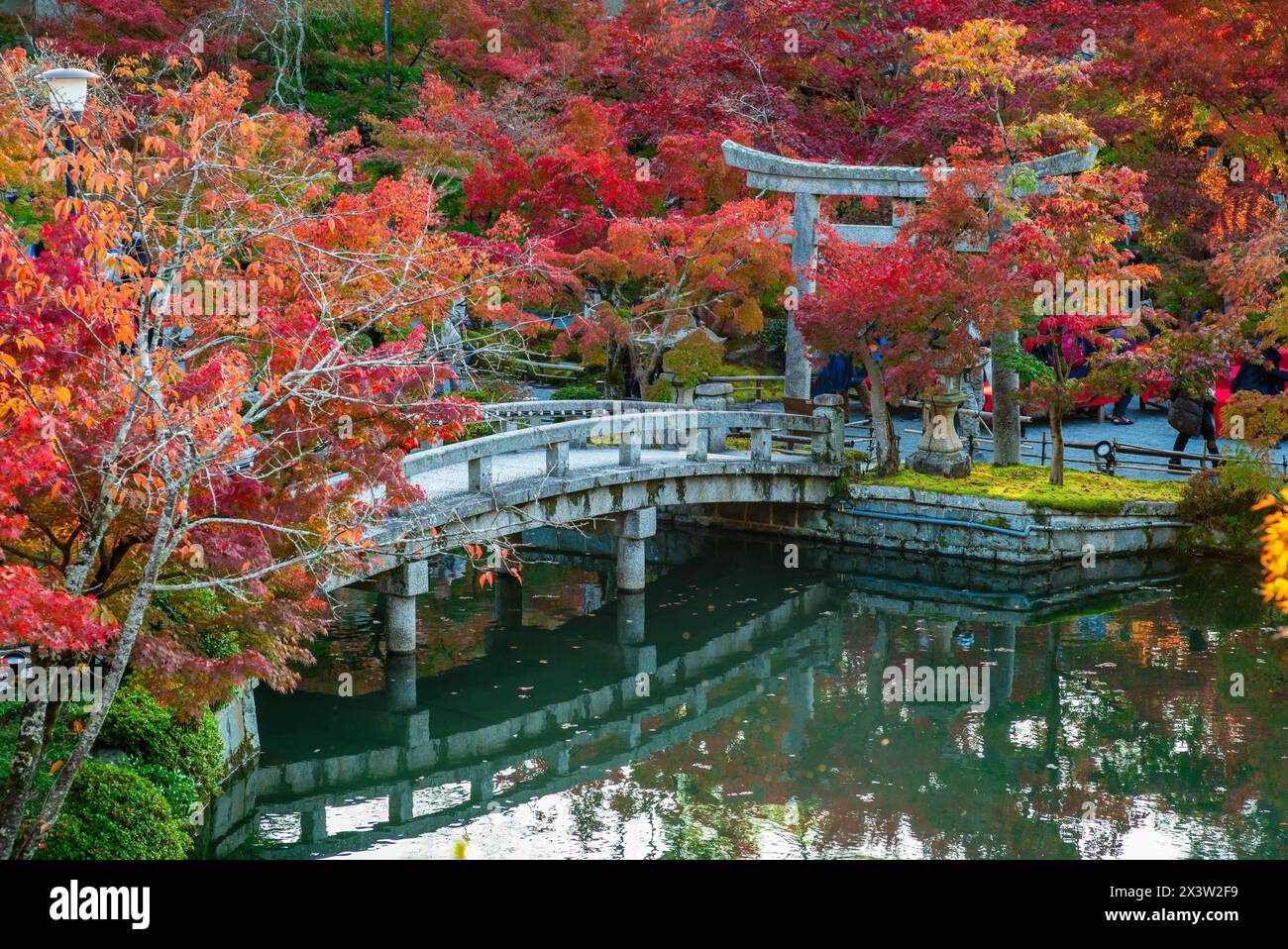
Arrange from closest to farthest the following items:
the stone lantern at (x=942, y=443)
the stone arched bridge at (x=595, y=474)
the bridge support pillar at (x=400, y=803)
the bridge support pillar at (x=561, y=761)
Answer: the bridge support pillar at (x=400, y=803), the bridge support pillar at (x=561, y=761), the stone arched bridge at (x=595, y=474), the stone lantern at (x=942, y=443)

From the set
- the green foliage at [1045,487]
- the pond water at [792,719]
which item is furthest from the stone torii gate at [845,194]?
the pond water at [792,719]

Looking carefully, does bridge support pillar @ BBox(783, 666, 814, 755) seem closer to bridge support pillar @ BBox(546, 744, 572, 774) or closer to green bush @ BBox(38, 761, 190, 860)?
bridge support pillar @ BBox(546, 744, 572, 774)

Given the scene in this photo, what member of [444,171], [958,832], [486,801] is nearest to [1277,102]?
[444,171]

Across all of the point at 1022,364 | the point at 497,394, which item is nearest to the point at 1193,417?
the point at 1022,364

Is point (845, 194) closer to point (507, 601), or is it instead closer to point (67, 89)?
point (507, 601)

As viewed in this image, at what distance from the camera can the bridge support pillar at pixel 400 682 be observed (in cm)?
1661

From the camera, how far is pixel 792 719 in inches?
645

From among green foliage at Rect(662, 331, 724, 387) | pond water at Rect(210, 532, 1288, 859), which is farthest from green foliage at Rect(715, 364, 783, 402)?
pond water at Rect(210, 532, 1288, 859)

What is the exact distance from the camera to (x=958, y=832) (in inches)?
515

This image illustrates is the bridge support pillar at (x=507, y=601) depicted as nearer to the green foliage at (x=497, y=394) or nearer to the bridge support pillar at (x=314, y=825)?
the green foliage at (x=497, y=394)

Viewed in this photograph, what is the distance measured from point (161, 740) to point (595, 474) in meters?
8.45

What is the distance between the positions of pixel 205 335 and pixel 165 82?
1621cm

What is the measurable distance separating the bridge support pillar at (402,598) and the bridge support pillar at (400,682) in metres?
0.09

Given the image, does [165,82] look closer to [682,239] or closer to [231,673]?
[682,239]
